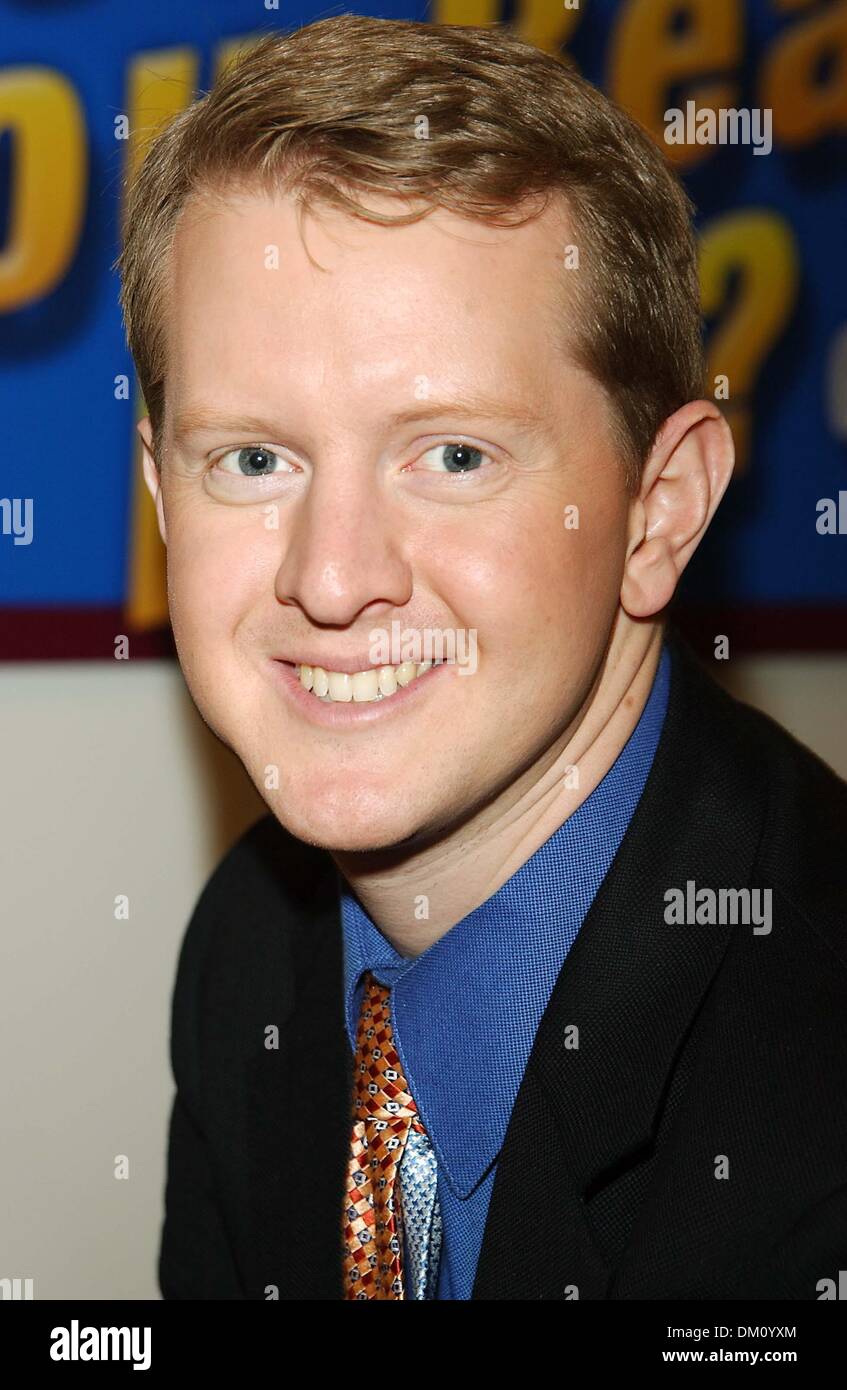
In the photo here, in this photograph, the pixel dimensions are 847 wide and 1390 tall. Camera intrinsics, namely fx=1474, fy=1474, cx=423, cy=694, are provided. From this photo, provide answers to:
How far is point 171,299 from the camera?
136cm

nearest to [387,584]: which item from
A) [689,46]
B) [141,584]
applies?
[141,584]

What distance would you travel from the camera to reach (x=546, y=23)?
81.4 inches

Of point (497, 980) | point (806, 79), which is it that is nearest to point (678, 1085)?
point (497, 980)

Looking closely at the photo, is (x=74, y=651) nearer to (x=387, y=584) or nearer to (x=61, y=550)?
(x=61, y=550)

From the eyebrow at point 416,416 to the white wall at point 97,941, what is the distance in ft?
2.76

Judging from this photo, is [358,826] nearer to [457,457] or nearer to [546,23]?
[457,457]

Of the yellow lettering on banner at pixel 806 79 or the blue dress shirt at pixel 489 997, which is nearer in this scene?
the blue dress shirt at pixel 489 997

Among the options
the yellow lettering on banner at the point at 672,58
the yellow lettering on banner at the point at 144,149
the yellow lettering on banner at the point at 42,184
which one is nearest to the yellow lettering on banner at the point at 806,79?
the yellow lettering on banner at the point at 672,58

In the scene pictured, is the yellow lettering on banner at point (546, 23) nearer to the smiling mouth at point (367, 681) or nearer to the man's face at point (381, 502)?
the man's face at point (381, 502)

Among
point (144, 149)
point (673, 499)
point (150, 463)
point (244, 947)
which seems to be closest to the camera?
point (673, 499)

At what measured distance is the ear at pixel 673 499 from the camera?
4.52 ft

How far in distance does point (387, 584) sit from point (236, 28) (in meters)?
1.15

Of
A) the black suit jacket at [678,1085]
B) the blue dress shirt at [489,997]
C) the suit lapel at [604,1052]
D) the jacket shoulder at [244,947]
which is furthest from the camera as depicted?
the jacket shoulder at [244,947]

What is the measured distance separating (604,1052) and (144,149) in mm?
1294
